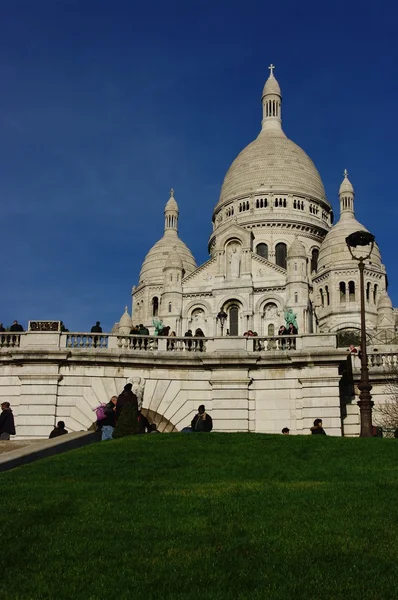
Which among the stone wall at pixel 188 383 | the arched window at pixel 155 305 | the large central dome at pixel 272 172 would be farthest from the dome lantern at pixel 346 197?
the stone wall at pixel 188 383

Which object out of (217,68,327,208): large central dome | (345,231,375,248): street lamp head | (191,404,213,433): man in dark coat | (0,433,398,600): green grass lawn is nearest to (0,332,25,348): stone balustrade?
(191,404,213,433): man in dark coat

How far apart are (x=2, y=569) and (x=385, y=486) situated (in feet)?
18.1

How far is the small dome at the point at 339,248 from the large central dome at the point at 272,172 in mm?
12499

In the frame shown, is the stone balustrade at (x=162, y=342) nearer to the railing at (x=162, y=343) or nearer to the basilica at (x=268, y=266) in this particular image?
the railing at (x=162, y=343)

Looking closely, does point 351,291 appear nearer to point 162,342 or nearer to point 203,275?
point 203,275

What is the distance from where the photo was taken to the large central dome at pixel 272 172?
99.9 metres

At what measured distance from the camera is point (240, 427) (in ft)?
66.9

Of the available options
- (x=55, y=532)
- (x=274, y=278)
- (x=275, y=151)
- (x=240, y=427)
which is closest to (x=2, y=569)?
(x=55, y=532)

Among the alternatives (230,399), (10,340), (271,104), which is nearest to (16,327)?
(10,340)

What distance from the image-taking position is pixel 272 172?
101m

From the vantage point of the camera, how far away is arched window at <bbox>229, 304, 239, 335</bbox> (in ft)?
258

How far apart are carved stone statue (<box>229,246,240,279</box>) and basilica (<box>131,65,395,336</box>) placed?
0.35ft

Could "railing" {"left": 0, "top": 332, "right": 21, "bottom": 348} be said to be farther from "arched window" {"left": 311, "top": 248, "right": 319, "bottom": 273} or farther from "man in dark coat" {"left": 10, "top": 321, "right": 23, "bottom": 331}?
"arched window" {"left": 311, "top": 248, "right": 319, "bottom": 273}

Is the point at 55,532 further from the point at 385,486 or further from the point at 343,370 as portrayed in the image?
the point at 343,370
